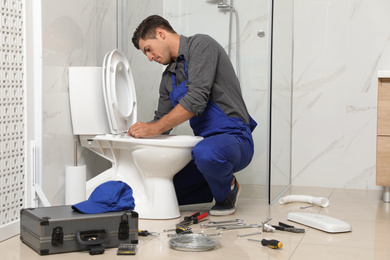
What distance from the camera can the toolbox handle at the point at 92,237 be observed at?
2.07 metres

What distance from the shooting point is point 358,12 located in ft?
11.7

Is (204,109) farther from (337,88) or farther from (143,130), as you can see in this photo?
(337,88)

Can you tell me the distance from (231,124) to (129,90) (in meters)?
0.63

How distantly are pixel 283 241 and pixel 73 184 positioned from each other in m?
1.01

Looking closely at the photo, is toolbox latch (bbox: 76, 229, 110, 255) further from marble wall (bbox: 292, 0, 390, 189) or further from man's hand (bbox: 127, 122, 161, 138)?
marble wall (bbox: 292, 0, 390, 189)

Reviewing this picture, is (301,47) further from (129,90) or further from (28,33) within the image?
(28,33)

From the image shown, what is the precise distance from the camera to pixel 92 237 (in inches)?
83.0

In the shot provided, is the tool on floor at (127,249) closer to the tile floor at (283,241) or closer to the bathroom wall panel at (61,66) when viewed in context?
the tile floor at (283,241)

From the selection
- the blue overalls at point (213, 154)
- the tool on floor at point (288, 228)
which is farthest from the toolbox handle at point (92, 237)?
the tool on floor at point (288, 228)

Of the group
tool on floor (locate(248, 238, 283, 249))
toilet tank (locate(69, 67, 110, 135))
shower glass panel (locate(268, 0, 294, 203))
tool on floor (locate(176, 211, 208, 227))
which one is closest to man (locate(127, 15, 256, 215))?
tool on floor (locate(176, 211, 208, 227))

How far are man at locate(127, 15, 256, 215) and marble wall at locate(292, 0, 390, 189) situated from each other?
0.89 metres

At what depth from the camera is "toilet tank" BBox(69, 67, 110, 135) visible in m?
2.78

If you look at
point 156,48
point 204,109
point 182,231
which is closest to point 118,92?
point 156,48

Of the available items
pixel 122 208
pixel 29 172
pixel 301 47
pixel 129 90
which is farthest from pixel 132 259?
pixel 301 47
